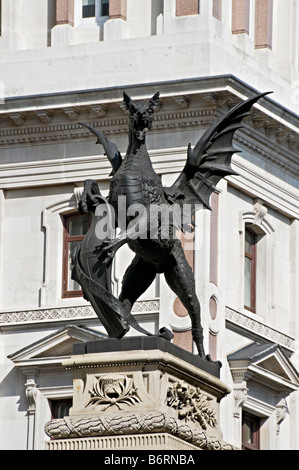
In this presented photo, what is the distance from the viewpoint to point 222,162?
2392cm

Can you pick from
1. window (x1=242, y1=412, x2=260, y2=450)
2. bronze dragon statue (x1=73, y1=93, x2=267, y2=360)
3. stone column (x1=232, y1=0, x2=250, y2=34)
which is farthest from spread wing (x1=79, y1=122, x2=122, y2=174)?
stone column (x1=232, y1=0, x2=250, y2=34)

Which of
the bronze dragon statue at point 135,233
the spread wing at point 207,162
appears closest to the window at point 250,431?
the spread wing at point 207,162

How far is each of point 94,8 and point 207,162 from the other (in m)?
16.4

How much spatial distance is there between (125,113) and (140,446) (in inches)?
683

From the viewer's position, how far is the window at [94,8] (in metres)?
A: 39.4

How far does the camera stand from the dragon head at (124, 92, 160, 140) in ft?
73.4

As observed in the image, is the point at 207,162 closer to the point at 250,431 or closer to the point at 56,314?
the point at 56,314

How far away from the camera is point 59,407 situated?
37562 mm

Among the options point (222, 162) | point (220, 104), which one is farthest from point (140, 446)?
point (220, 104)

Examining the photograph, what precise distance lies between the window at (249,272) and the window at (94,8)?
4733 millimetres

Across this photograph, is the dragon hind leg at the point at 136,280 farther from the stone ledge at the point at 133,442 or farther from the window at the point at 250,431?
the window at the point at 250,431

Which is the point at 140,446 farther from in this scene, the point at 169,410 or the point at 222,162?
the point at 222,162

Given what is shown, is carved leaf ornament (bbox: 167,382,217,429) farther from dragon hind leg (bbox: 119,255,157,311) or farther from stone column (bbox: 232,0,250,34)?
stone column (bbox: 232,0,250,34)

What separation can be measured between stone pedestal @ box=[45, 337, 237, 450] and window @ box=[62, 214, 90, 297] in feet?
54.7
